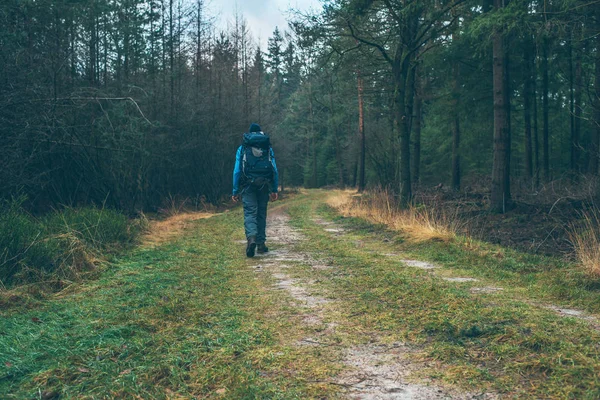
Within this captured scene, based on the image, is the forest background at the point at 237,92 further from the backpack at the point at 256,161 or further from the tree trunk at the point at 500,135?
the backpack at the point at 256,161

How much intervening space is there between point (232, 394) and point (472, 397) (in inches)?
53.3

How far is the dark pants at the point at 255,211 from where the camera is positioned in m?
8.31

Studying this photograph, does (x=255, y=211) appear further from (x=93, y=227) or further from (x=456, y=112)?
(x=456, y=112)

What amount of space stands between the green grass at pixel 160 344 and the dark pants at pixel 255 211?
7.78ft

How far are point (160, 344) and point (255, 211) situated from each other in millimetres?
5018

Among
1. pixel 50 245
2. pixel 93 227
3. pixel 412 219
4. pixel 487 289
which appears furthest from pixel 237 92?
pixel 487 289

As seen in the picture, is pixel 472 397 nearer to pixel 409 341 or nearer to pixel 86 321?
pixel 409 341

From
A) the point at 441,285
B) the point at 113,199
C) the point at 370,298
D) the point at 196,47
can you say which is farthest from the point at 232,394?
the point at 196,47

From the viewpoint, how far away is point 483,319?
3969mm

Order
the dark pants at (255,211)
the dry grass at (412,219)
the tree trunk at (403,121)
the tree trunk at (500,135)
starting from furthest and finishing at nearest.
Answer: the tree trunk at (403,121)
the tree trunk at (500,135)
the dry grass at (412,219)
the dark pants at (255,211)

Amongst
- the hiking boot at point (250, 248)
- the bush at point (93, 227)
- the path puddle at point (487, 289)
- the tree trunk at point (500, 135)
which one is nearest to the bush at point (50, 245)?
the bush at point (93, 227)

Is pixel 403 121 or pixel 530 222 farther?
pixel 403 121

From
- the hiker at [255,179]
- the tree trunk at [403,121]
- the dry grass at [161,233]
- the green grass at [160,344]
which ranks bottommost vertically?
the green grass at [160,344]

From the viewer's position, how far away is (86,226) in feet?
25.2
